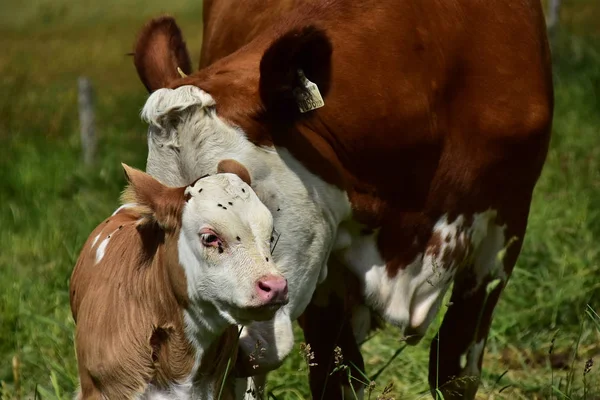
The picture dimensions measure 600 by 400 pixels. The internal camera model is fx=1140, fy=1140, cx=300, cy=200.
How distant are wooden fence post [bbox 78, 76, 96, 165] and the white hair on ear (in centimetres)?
538

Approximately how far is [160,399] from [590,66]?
22.3 ft

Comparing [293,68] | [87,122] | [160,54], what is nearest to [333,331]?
[160,54]

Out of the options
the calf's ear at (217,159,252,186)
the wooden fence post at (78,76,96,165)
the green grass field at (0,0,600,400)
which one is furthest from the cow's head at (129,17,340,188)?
the wooden fence post at (78,76,96,165)

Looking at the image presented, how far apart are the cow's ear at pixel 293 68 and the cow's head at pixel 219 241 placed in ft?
1.16

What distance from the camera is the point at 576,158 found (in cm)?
734

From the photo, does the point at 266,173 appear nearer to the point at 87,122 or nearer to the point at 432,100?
the point at 432,100

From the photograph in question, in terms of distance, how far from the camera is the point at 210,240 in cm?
273

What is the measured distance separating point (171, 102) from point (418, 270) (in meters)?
1.13

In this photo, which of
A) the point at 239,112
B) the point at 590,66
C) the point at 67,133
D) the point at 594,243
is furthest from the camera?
the point at 67,133

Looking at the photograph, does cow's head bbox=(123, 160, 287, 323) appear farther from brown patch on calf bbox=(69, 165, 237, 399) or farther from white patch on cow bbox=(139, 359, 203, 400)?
white patch on cow bbox=(139, 359, 203, 400)

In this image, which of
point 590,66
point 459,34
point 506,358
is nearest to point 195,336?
point 459,34

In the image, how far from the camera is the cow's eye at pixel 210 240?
2717 millimetres

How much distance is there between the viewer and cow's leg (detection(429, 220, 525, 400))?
3986 millimetres

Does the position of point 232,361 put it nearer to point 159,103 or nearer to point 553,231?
point 159,103
